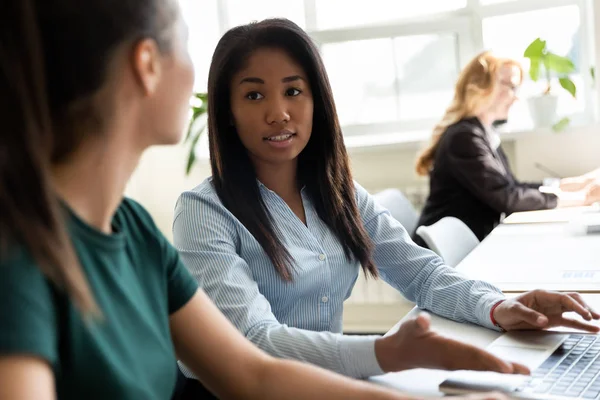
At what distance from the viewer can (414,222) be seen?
3.31 m

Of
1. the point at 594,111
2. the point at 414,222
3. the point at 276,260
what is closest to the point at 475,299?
the point at 276,260

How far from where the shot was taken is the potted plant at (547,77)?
356cm

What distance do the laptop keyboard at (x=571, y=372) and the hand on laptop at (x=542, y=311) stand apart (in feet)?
0.17

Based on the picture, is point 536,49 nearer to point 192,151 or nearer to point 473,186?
point 473,186

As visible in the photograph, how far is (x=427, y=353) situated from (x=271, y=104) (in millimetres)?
716

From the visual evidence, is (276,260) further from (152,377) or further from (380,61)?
(380,61)

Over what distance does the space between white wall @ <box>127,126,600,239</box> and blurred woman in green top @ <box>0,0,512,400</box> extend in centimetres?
271

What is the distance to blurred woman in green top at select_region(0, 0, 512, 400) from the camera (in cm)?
65

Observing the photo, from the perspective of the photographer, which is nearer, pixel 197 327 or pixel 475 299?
pixel 197 327

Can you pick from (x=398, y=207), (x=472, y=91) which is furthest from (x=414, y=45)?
(x=398, y=207)

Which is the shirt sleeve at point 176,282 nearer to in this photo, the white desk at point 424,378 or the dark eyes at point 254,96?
the white desk at point 424,378

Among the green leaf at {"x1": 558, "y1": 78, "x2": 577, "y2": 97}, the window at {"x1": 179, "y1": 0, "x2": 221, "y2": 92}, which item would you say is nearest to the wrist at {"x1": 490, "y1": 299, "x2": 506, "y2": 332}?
the green leaf at {"x1": 558, "y1": 78, "x2": 577, "y2": 97}

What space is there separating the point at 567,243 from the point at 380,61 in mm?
1950

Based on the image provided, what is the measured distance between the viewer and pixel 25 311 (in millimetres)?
656
